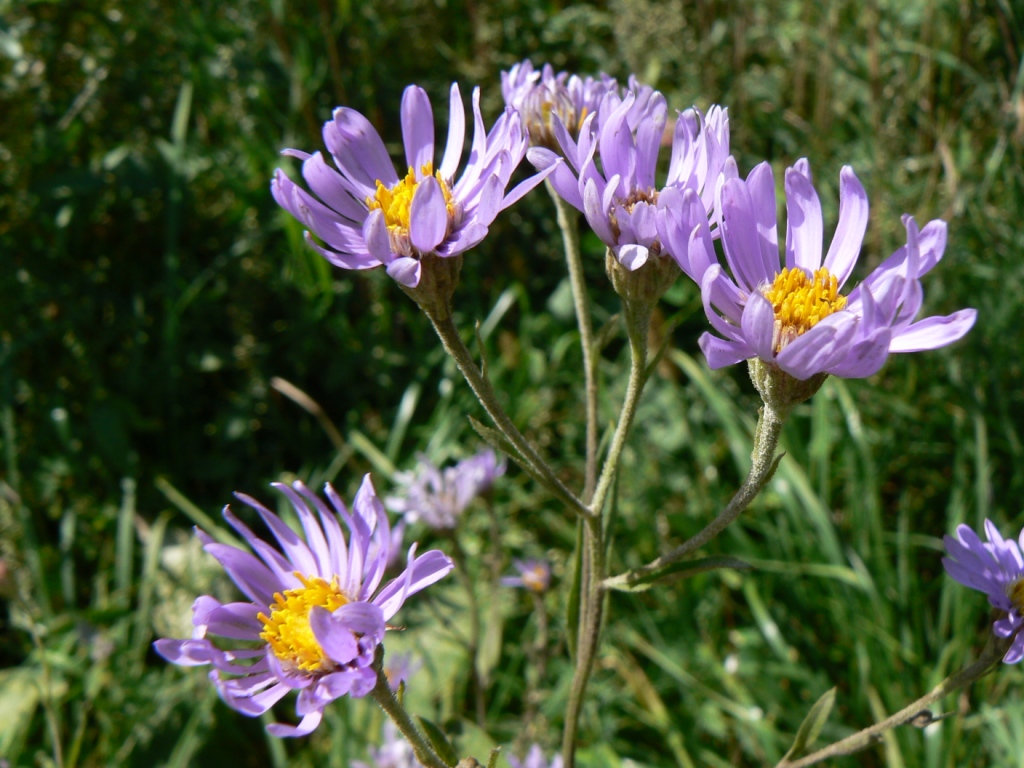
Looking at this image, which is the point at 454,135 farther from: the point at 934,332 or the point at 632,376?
the point at 934,332

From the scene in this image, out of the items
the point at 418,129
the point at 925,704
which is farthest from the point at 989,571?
the point at 418,129

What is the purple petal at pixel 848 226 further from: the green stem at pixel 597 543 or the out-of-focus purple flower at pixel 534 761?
the out-of-focus purple flower at pixel 534 761

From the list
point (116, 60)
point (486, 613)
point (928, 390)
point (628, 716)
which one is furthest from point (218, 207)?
point (928, 390)

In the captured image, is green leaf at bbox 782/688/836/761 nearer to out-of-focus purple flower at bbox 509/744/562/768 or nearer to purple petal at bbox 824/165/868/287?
purple petal at bbox 824/165/868/287

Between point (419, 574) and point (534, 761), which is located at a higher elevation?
point (419, 574)

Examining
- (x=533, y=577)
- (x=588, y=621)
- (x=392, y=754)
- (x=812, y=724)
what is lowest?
(x=392, y=754)

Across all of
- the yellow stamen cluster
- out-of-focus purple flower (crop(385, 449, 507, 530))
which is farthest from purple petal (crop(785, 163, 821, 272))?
out-of-focus purple flower (crop(385, 449, 507, 530))

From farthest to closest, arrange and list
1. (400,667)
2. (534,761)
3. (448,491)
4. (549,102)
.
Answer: (448,491)
(400,667)
(534,761)
(549,102)

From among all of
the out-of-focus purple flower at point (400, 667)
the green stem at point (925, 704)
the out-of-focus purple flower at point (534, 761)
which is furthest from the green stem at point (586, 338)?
the out-of-focus purple flower at point (400, 667)
